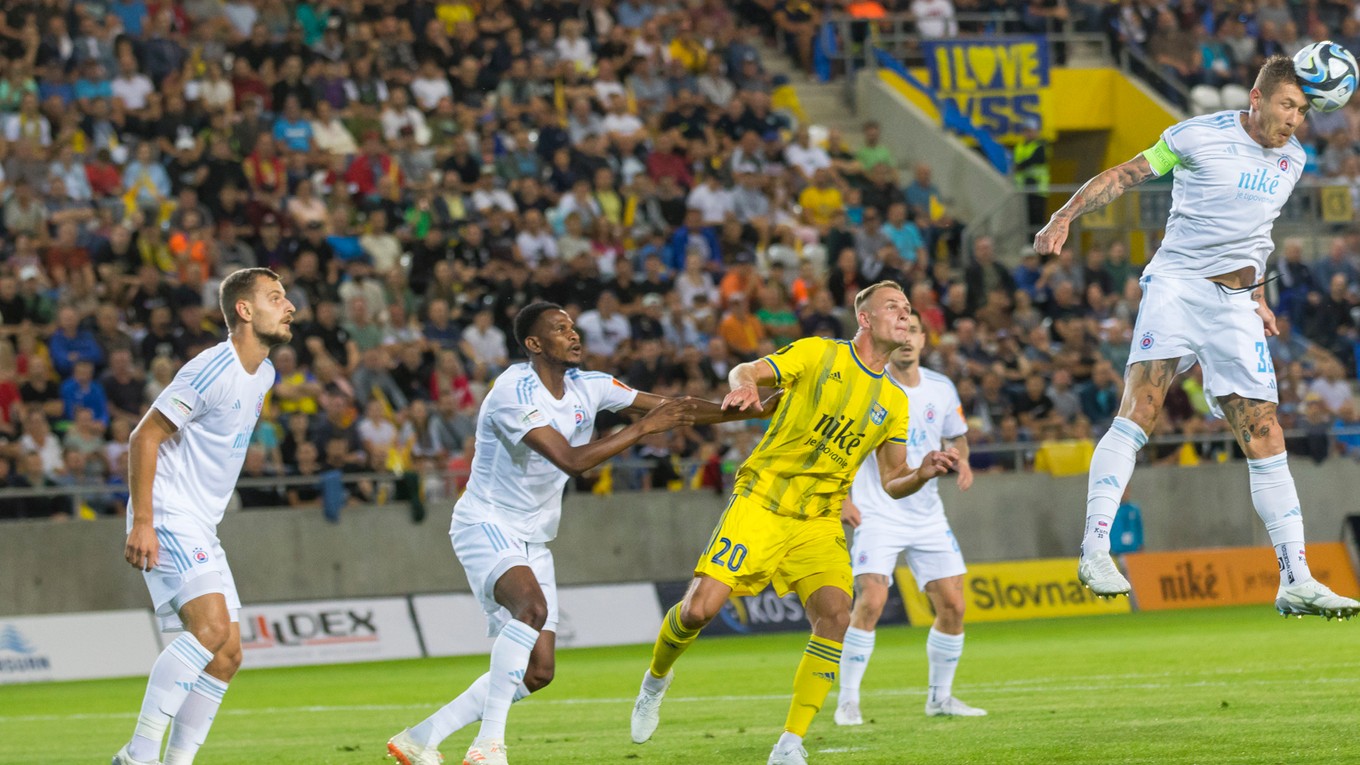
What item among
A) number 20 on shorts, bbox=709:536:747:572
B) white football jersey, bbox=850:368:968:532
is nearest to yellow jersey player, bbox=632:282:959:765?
number 20 on shorts, bbox=709:536:747:572

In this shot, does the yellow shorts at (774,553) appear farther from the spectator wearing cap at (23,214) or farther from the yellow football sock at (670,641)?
the spectator wearing cap at (23,214)

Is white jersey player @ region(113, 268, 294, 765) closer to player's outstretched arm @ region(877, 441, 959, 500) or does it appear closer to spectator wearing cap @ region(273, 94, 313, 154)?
player's outstretched arm @ region(877, 441, 959, 500)

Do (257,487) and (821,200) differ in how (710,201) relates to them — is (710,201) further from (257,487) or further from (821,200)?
(257,487)

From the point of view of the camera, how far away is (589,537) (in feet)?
73.5

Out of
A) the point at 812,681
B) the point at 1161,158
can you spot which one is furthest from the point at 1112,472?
the point at 812,681

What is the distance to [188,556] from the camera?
924 cm

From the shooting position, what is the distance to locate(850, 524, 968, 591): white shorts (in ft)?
43.8

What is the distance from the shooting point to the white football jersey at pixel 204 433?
9320 mm

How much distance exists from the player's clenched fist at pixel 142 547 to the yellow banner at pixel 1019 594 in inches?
575

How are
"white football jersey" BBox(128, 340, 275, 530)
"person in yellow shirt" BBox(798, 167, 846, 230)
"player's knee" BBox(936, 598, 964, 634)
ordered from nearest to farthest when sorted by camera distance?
"white football jersey" BBox(128, 340, 275, 530), "player's knee" BBox(936, 598, 964, 634), "person in yellow shirt" BBox(798, 167, 846, 230)

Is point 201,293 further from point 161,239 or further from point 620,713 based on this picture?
point 620,713

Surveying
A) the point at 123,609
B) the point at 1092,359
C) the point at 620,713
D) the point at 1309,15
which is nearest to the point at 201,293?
the point at 123,609

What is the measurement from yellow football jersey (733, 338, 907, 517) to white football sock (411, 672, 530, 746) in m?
1.72

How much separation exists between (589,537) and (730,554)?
40.8 ft
